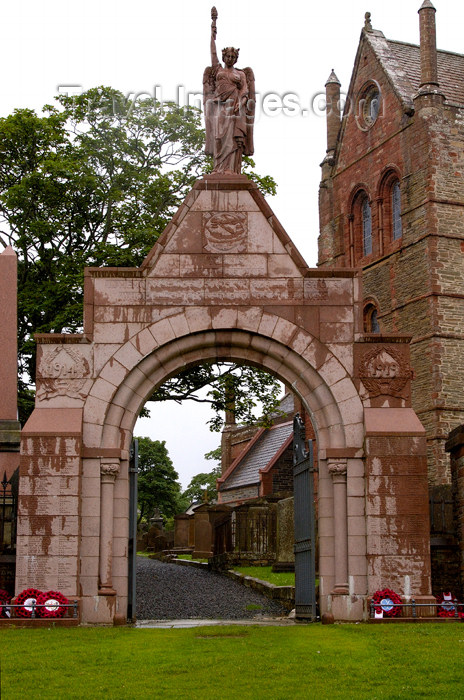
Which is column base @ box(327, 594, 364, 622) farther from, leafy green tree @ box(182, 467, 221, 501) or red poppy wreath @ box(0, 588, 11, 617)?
leafy green tree @ box(182, 467, 221, 501)

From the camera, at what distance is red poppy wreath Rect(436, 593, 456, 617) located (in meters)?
14.3

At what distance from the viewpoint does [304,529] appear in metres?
16.0

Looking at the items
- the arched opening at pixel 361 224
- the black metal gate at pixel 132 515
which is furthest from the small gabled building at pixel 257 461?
the black metal gate at pixel 132 515

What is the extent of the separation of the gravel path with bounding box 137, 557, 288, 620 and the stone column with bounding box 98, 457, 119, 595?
304cm

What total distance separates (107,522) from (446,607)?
201 inches

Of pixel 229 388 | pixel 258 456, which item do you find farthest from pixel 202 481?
pixel 229 388

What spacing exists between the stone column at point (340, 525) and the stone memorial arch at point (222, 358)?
18 mm

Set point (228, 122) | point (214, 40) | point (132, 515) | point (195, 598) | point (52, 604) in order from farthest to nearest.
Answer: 1. point (195, 598)
2. point (214, 40)
3. point (228, 122)
4. point (132, 515)
5. point (52, 604)

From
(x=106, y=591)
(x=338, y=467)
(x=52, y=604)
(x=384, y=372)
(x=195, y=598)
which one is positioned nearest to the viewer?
(x=52, y=604)

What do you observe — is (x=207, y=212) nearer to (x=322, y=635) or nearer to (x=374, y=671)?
(x=322, y=635)

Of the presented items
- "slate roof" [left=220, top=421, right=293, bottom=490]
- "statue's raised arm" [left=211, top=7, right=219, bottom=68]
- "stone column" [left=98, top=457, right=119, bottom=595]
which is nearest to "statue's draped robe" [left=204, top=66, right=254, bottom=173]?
"statue's raised arm" [left=211, top=7, right=219, bottom=68]

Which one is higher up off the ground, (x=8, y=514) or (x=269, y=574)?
(x=8, y=514)

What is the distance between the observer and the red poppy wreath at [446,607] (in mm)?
14336

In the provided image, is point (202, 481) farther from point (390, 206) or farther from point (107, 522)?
point (107, 522)
